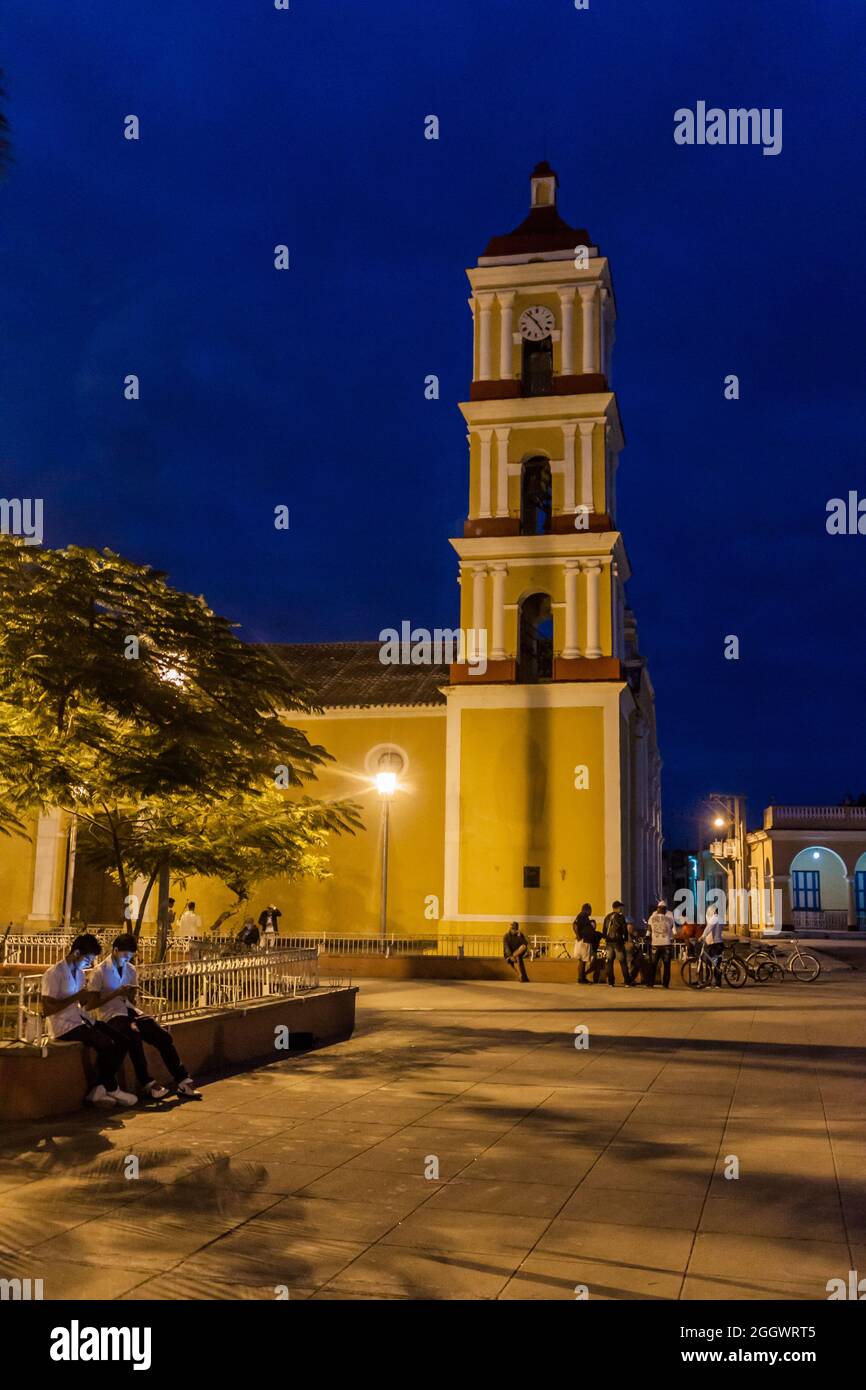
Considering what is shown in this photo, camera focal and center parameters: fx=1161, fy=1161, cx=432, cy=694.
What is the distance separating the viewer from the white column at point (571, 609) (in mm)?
30203

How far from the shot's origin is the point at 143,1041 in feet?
33.6

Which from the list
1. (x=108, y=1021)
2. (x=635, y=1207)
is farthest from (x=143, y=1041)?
(x=635, y=1207)

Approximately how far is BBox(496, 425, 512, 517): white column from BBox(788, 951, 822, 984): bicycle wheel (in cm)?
1396

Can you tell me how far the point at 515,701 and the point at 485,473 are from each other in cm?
641

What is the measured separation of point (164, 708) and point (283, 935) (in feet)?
62.2

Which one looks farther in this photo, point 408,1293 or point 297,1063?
point 297,1063

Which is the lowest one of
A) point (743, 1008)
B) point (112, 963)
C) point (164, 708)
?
point (743, 1008)

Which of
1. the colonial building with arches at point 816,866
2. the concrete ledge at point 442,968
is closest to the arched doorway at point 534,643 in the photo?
the concrete ledge at point 442,968

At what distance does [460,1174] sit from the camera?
7.28 meters

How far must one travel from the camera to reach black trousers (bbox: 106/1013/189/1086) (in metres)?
9.75

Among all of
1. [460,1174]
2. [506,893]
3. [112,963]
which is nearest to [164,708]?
[112,963]

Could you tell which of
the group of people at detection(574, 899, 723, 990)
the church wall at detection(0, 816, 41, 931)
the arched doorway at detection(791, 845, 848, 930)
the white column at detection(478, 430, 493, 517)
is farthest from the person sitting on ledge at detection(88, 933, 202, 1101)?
the arched doorway at detection(791, 845, 848, 930)

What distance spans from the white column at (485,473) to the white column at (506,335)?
66.6 inches
